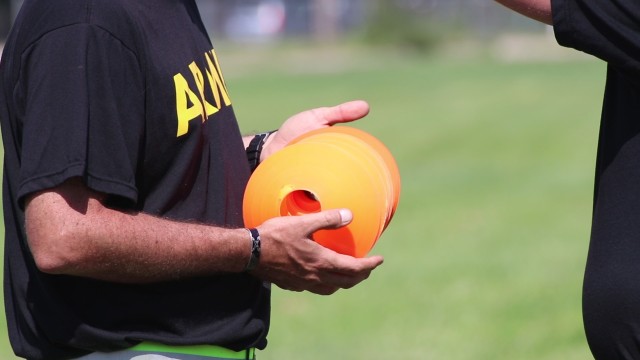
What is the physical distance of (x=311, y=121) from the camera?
3973 mm

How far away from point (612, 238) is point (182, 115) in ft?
4.40

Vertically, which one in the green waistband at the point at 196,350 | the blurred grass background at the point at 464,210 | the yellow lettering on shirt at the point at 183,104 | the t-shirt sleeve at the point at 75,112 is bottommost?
the blurred grass background at the point at 464,210

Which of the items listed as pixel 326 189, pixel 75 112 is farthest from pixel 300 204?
pixel 75 112

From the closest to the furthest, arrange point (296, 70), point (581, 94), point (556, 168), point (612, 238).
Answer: point (612, 238) → point (556, 168) → point (581, 94) → point (296, 70)

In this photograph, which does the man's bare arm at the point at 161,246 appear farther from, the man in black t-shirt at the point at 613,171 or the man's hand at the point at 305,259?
the man in black t-shirt at the point at 613,171

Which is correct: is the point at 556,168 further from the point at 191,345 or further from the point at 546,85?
the point at 191,345

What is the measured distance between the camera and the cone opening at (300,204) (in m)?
3.33

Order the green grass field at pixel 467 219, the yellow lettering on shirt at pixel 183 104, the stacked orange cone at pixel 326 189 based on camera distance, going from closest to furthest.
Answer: the yellow lettering on shirt at pixel 183 104, the stacked orange cone at pixel 326 189, the green grass field at pixel 467 219

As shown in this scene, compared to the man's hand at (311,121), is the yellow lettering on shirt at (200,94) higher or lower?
higher

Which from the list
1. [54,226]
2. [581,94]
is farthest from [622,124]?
[581,94]

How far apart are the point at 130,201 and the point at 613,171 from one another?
1457 mm

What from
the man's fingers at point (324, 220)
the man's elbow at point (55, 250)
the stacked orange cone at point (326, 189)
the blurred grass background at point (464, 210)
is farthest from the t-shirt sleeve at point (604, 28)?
the blurred grass background at point (464, 210)

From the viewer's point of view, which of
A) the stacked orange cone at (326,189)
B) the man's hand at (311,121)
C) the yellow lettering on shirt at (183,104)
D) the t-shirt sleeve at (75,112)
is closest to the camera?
the t-shirt sleeve at (75,112)

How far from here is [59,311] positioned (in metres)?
3.09
